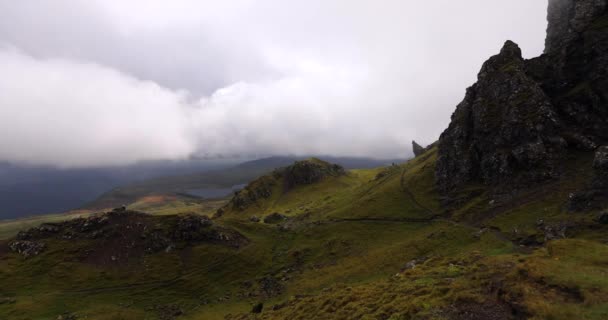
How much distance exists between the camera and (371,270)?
7106 centimetres

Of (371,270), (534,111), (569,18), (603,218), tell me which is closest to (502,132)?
(534,111)

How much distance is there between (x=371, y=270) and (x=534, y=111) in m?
71.8

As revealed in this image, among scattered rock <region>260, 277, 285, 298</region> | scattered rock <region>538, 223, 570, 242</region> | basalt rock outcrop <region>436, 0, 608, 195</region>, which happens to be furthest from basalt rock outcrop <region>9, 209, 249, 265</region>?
basalt rock outcrop <region>436, 0, 608, 195</region>

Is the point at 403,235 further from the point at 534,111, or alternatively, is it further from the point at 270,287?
the point at 534,111

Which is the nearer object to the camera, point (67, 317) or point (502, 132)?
point (67, 317)

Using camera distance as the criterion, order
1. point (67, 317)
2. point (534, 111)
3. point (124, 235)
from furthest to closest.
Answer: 1. point (124, 235)
2. point (534, 111)
3. point (67, 317)

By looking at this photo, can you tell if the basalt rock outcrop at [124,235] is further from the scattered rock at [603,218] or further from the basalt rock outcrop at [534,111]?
the scattered rock at [603,218]

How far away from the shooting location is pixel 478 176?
101m

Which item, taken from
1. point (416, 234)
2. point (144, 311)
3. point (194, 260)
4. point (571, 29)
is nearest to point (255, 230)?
point (194, 260)

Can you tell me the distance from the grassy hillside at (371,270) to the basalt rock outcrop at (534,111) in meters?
6.81

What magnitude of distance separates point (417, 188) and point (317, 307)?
86069 millimetres

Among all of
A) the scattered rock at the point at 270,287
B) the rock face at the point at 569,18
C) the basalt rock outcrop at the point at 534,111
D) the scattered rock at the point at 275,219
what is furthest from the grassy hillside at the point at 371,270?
the rock face at the point at 569,18

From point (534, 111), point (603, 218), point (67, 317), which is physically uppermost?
point (534, 111)

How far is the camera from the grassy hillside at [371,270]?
30891mm
